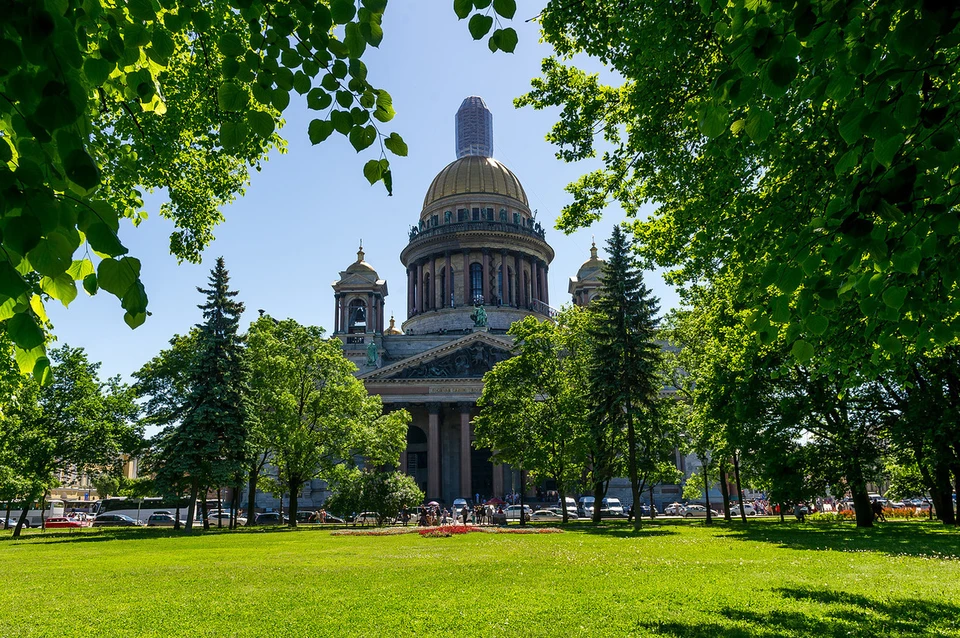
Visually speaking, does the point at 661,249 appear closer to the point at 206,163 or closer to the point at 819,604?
the point at 819,604

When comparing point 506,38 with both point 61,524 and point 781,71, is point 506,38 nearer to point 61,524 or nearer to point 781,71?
point 781,71

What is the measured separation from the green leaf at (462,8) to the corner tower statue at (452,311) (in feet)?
182

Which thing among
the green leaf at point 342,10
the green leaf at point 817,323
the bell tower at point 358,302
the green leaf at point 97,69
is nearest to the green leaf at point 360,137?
the green leaf at point 342,10

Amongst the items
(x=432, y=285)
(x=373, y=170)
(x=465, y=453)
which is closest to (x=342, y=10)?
(x=373, y=170)

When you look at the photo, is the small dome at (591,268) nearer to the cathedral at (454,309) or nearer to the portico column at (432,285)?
the cathedral at (454,309)

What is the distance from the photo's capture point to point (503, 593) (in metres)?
10.2

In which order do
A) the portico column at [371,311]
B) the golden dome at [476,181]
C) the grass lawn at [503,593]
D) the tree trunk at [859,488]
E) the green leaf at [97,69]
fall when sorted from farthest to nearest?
the golden dome at [476,181] < the portico column at [371,311] < the tree trunk at [859,488] < the grass lawn at [503,593] < the green leaf at [97,69]

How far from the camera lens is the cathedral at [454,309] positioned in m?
60.3

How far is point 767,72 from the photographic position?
11.8 feet

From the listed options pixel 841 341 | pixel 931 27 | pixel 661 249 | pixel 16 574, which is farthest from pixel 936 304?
pixel 16 574

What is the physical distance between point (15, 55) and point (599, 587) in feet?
33.1

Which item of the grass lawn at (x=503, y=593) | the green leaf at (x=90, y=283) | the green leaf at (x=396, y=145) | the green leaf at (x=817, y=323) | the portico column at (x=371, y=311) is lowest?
the grass lawn at (x=503, y=593)

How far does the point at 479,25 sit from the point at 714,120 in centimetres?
143

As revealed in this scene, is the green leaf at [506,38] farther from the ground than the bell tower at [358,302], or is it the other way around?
the bell tower at [358,302]
